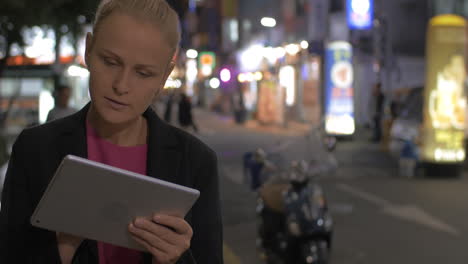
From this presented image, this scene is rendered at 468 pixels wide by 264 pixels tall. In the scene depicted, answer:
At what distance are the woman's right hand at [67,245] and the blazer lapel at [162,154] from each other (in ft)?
0.89

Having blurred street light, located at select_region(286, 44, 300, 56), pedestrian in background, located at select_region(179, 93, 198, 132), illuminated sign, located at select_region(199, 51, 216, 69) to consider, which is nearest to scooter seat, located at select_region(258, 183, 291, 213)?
pedestrian in background, located at select_region(179, 93, 198, 132)

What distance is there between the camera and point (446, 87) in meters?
14.4

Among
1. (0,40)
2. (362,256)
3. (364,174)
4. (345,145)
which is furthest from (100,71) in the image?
(345,145)

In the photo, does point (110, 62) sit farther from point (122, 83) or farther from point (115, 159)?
point (115, 159)

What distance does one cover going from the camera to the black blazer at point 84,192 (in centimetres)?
187

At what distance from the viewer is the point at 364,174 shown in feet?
49.3

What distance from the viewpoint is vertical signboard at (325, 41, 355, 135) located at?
968 inches

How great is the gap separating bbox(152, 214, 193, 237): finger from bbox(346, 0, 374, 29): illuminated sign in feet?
81.1

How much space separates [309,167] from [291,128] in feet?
88.3

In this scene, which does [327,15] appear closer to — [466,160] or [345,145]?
[345,145]

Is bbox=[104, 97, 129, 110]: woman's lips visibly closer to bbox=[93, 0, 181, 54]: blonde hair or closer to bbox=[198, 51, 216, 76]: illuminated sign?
bbox=[93, 0, 181, 54]: blonde hair

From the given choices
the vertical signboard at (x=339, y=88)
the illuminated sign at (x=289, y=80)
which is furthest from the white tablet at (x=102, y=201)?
the illuminated sign at (x=289, y=80)

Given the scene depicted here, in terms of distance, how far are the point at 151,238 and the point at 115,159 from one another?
0.31 m

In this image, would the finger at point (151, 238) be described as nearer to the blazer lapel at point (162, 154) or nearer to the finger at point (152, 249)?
the finger at point (152, 249)
